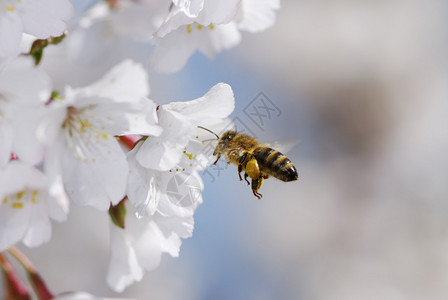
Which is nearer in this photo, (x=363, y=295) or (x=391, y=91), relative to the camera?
(x=363, y=295)

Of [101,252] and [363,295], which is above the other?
[363,295]

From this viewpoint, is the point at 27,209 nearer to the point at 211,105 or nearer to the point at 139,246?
→ the point at 139,246

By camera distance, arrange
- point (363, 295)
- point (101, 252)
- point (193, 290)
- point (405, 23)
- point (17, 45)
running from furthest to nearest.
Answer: point (405, 23) → point (363, 295) → point (193, 290) → point (101, 252) → point (17, 45)

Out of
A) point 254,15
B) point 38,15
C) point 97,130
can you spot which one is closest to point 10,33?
point 38,15

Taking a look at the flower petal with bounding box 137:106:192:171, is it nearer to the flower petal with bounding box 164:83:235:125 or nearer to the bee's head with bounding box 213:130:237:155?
the flower petal with bounding box 164:83:235:125

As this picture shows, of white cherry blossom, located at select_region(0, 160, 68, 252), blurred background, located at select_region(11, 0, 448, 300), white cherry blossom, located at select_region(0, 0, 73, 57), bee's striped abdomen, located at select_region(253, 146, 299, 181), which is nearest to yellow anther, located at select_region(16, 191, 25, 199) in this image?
white cherry blossom, located at select_region(0, 160, 68, 252)

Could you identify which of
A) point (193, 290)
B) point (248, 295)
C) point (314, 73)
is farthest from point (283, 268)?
point (314, 73)

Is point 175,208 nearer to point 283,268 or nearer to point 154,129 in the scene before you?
point 154,129
